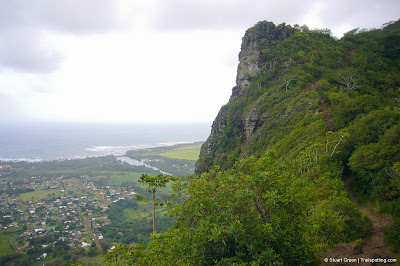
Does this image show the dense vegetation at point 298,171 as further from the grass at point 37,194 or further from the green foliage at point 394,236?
the grass at point 37,194

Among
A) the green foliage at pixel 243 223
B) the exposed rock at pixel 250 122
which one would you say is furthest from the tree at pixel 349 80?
the green foliage at pixel 243 223

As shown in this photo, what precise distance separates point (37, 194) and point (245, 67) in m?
54.4

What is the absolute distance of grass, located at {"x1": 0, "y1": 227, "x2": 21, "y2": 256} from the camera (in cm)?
2828

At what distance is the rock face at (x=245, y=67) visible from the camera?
112 feet

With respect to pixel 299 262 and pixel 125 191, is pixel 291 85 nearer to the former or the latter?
pixel 299 262

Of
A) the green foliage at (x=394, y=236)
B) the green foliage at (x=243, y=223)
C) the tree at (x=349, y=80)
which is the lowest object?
the green foliage at (x=394, y=236)

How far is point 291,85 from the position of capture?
94.7 ft

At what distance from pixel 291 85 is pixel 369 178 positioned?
20.2 meters

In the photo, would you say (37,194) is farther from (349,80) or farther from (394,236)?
(349,80)

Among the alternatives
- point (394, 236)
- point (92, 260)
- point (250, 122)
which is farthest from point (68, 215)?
point (394, 236)

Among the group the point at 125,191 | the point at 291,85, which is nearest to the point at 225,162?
the point at 291,85

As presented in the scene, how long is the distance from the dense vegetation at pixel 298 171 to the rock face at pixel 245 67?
664mm

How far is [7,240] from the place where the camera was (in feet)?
102

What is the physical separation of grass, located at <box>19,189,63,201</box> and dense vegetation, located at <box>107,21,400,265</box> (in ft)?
130
